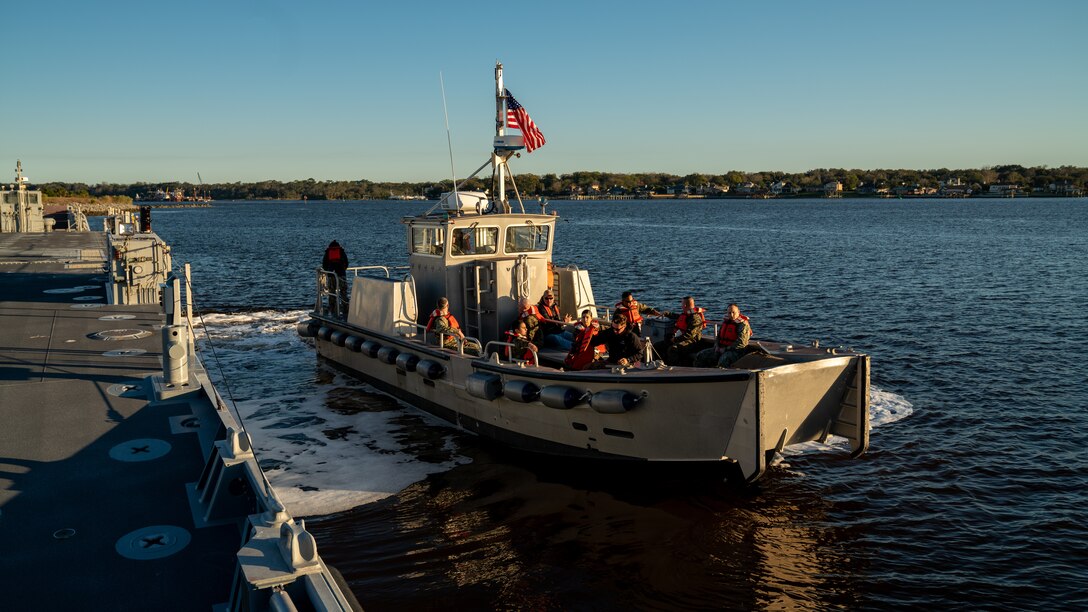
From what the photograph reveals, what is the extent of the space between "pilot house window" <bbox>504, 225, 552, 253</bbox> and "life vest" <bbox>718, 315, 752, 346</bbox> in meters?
4.93

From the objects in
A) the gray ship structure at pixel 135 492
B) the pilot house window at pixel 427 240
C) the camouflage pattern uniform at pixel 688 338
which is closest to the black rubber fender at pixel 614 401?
the camouflage pattern uniform at pixel 688 338

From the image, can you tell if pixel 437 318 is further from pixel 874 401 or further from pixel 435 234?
pixel 874 401

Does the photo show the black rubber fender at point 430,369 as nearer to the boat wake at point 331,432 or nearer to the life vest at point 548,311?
the boat wake at point 331,432

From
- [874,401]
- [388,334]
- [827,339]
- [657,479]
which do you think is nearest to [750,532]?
[657,479]

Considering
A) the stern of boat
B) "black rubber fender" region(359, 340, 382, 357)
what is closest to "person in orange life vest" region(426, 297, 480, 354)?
"black rubber fender" region(359, 340, 382, 357)

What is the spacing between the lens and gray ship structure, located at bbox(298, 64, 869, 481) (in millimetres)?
9398

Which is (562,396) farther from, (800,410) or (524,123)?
(524,123)

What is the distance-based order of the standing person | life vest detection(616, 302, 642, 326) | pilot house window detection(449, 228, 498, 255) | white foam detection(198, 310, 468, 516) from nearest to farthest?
white foam detection(198, 310, 468, 516) → life vest detection(616, 302, 642, 326) → pilot house window detection(449, 228, 498, 255) → the standing person

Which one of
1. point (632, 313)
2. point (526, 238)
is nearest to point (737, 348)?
point (632, 313)

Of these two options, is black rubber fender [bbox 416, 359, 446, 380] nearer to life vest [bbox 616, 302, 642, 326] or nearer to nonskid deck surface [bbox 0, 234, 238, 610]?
life vest [bbox 616, 302, 642, 326]

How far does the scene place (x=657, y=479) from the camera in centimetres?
1128

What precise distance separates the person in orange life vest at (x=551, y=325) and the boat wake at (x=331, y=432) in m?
2.43

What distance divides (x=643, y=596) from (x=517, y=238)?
789 centimetres

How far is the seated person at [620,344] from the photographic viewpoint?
1116cm
